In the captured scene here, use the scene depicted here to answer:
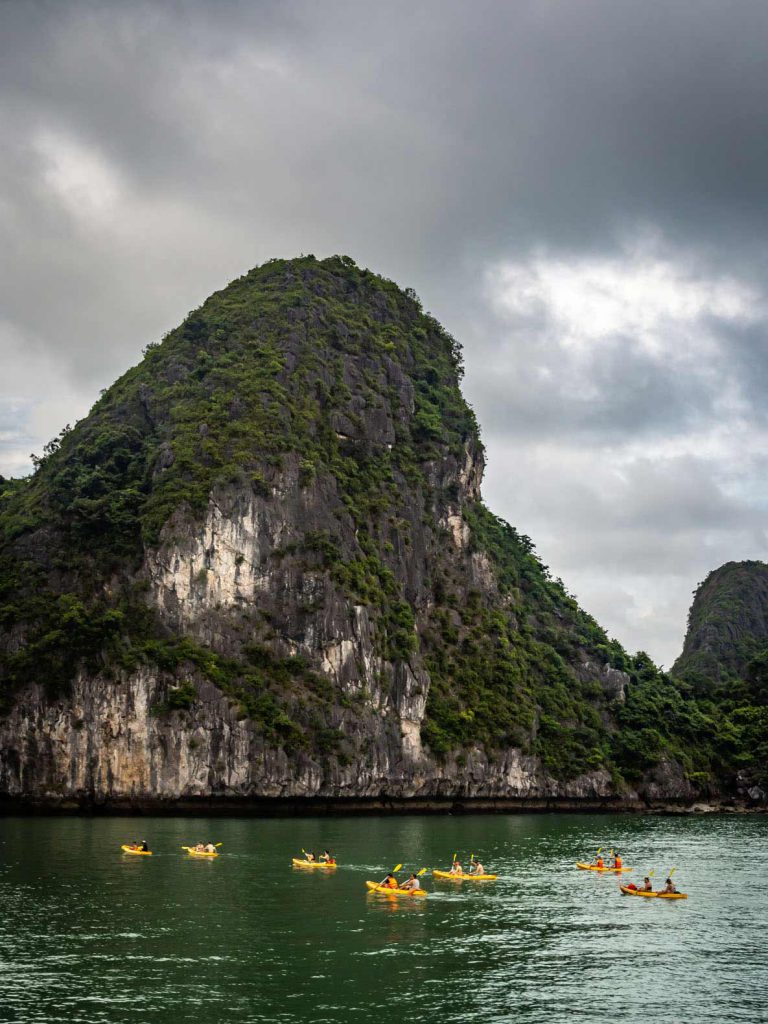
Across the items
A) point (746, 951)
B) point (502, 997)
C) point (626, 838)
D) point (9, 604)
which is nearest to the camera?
point (502, 997)

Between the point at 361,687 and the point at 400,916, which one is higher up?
the point at 361,687

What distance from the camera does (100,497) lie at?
317ft

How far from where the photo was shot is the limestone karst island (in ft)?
273

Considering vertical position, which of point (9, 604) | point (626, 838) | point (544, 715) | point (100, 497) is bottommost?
point (626, 838)

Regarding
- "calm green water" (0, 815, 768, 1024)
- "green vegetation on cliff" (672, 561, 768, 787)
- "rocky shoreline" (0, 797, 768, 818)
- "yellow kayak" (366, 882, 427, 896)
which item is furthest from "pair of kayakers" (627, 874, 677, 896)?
"green vegetation on cliff" (672, 561, 768, 787)

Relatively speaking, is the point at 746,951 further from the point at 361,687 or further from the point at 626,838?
the point at 361,687

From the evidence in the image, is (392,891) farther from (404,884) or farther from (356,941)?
(356,941)

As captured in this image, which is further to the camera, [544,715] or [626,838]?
[544,715]

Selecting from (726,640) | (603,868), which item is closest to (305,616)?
(603,868)

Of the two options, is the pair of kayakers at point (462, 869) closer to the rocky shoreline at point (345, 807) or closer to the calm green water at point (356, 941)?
the calm green water at point (356, 941)

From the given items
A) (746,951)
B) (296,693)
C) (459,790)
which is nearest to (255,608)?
(296,693)

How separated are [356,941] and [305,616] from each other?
61604 millimetres

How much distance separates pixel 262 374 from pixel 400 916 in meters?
79.7

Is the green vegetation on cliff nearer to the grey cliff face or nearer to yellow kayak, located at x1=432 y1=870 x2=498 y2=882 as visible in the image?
the grey cliff face
